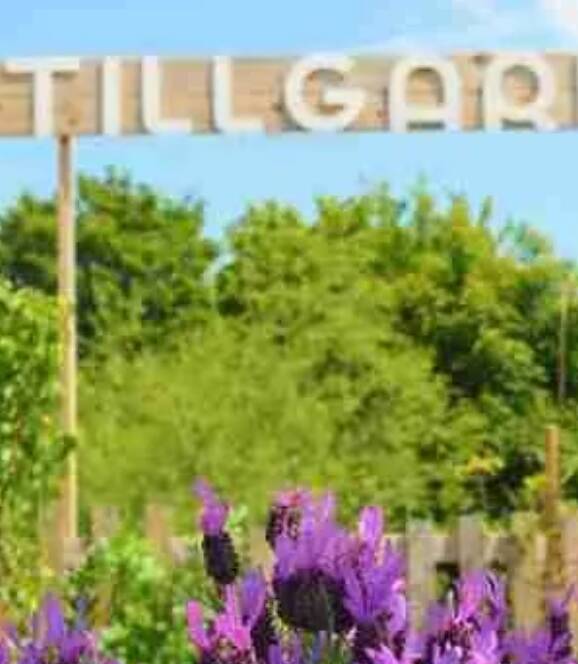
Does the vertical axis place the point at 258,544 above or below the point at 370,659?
below

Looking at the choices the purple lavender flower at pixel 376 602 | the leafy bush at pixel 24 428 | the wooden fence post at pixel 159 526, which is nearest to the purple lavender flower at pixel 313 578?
the purple lavender flower at pixel 376 602

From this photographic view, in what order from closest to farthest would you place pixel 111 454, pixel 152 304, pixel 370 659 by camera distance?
1. pixel 370 659
2. pixel 111 454
3. pixel 152 304

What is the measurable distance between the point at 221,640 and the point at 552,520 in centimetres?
530

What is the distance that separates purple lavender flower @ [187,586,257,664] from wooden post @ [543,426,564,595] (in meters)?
4.26

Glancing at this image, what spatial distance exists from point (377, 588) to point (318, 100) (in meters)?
14.5

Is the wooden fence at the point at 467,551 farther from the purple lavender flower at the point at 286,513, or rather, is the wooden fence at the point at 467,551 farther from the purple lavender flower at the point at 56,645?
the purple lavender flower at the point at 56,645

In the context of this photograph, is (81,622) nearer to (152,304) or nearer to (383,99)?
(383,99)

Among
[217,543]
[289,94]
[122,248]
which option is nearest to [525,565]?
[217,543]

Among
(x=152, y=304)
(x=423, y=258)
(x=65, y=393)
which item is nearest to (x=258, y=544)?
(x=65, y=393)

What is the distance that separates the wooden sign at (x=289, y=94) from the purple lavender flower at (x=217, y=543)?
46.0 ft

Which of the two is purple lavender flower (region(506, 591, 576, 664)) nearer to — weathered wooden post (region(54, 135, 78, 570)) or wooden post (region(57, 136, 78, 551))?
weathered wooden post (region(54, 135, 78, 570))

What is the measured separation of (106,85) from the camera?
53.4ft

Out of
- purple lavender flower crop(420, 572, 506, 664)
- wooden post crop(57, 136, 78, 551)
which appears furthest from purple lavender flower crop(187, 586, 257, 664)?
wooden post crop(57, 136, 78, 551)

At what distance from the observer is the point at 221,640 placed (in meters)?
1.98
